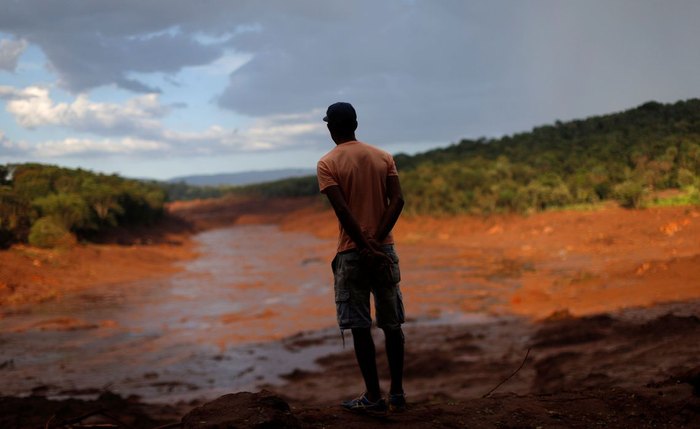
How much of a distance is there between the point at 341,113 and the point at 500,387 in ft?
16.5

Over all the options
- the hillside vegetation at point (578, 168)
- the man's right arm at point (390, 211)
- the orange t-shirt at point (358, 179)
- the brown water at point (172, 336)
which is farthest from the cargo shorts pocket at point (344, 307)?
the hillside vegetation at point (578, 168)

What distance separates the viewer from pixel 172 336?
13.4m

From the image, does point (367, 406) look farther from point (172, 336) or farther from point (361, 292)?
point (172, 336)

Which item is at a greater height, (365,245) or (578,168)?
(578,168)

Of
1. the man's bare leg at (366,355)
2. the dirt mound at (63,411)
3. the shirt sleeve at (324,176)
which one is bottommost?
the dirt mound at (63,411)

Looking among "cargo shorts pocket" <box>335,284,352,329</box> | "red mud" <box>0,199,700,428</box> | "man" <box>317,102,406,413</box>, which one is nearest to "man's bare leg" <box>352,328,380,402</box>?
"man" <box>317,102,406,413</box>

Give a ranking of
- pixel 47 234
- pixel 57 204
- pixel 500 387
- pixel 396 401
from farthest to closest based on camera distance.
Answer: pixel 57 204 → pixel 47 234 → pixel 500 387 → pixel 396 401

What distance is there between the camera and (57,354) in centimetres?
1191

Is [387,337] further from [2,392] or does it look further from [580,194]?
[580,194]

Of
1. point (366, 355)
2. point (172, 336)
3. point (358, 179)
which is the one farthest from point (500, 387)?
point (172, 336)

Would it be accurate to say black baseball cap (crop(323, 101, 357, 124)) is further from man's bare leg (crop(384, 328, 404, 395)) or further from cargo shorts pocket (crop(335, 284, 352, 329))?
man's bare leg (crop(384, 328, 404, 395))

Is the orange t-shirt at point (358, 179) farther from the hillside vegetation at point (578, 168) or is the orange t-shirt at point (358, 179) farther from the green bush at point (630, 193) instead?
the green bush at point (630, 193)

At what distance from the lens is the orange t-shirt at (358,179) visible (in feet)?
13.0

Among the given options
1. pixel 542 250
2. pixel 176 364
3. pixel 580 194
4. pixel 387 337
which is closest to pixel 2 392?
pixel 176 364
